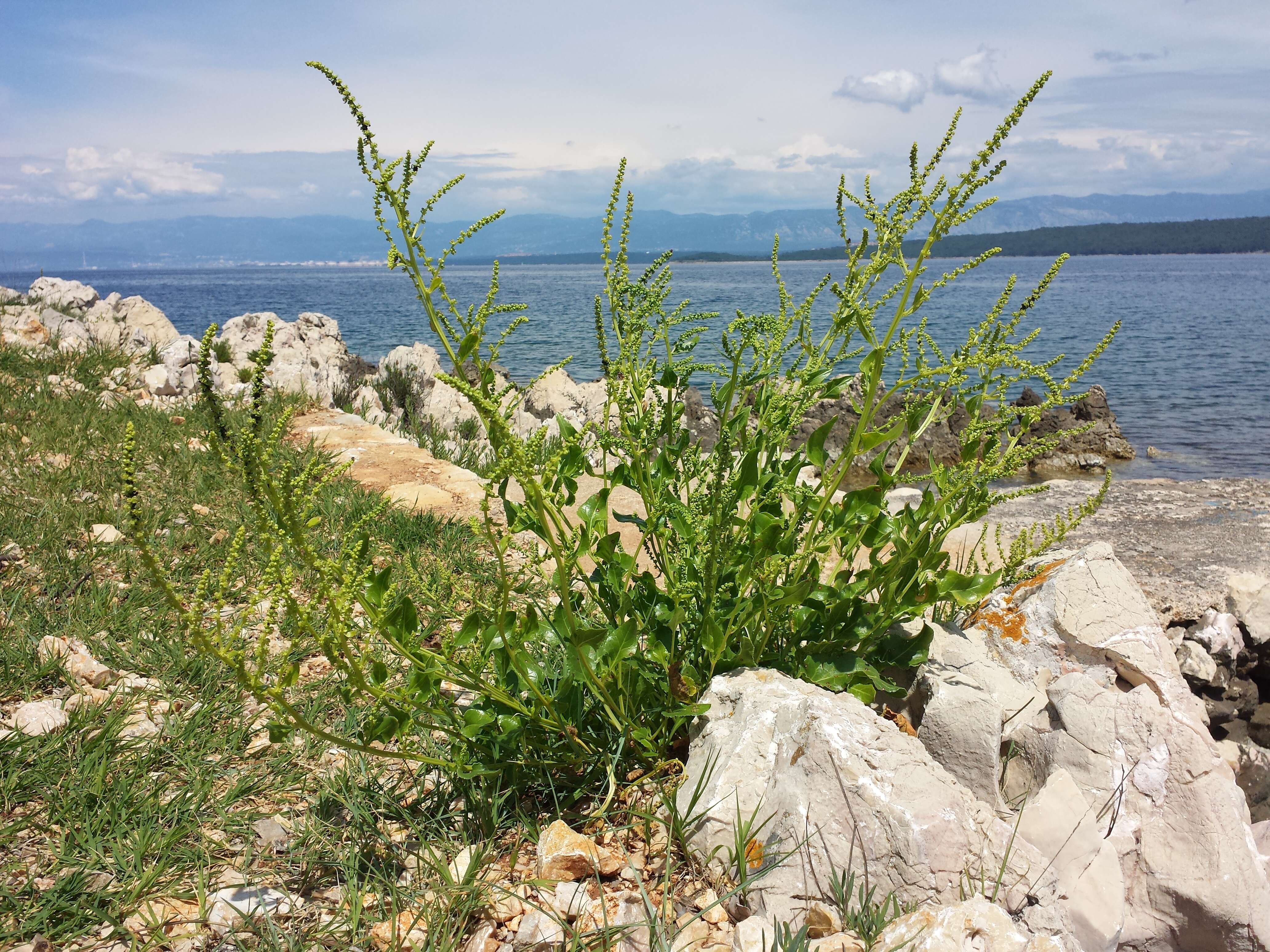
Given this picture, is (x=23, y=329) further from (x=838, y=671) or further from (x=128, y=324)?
(x=838, y=671)

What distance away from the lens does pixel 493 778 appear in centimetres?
246

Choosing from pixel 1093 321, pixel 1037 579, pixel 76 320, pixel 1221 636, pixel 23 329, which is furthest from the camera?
pixel 1093 321

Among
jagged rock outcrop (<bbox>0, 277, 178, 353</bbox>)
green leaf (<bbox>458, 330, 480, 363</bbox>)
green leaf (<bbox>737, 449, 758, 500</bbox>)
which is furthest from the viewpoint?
jagged rock outcrop (<bbox>0, 277, 178, 353</bbox>)

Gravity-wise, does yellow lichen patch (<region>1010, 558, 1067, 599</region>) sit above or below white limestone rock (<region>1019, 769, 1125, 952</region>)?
above

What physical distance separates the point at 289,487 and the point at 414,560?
2679 millimetres

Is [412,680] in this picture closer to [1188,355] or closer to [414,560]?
[414,560]

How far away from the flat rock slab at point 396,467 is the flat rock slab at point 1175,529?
3.79 metres

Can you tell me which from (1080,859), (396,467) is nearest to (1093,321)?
(396,467)

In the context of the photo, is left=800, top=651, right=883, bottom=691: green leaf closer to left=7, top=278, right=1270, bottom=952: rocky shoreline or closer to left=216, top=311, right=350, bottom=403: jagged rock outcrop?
left=7, top=278, right=1270, bottom=952: rocky shoreline

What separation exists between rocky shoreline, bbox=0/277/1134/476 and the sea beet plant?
6.16m

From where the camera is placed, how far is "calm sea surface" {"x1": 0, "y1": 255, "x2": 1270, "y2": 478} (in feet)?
55.1

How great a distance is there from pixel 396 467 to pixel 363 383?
655 cm

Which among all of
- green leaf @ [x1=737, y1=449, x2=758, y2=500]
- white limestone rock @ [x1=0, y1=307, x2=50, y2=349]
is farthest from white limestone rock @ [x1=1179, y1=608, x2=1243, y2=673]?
white limestone rock @ [x1=0, y1=307, x2=50, y2=349]

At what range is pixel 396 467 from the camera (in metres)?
6.54
